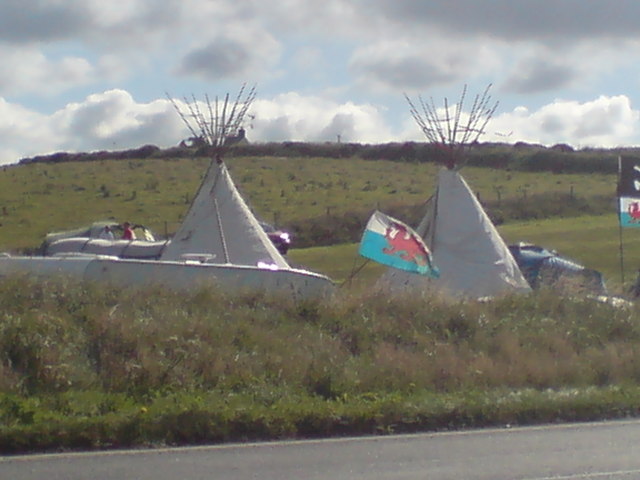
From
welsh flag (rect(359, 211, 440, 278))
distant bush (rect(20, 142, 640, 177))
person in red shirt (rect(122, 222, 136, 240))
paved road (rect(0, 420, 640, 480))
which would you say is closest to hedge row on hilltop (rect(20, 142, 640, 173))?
distant bush (rect(20, 142, 640, 177))

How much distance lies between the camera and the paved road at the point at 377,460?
8.95 metres

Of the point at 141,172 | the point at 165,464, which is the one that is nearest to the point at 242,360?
the point at 165,464

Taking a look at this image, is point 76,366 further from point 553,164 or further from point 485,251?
point 553,164

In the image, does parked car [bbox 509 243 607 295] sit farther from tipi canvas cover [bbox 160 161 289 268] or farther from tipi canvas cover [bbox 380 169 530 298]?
tipi canvas cover [bbox 160 161 289 268]

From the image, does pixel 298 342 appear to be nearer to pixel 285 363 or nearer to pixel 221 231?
pixel 285 363

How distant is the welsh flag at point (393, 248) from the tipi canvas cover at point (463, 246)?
833 millimetres


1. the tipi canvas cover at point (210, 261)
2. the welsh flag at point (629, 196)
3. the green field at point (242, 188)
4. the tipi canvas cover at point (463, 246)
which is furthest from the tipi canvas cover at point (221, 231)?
the green field at point (242, 188)

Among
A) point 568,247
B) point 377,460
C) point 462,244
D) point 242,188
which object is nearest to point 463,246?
point 462,244

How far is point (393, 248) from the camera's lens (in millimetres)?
20453

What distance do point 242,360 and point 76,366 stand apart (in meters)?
2.02

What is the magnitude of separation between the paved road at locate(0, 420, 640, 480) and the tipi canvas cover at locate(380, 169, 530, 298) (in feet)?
35.3

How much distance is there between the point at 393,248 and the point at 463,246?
2.35 meters

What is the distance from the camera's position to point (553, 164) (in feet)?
234

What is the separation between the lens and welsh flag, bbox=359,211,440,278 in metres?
20.3
